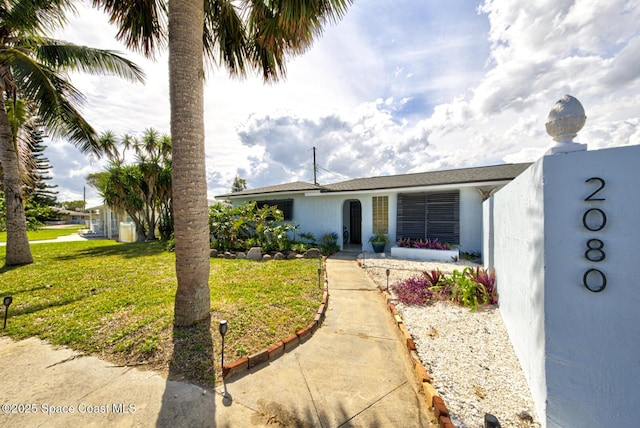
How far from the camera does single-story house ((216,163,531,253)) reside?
9312mm

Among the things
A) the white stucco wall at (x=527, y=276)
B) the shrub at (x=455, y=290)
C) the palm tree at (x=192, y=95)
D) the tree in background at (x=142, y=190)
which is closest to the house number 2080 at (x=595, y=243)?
the white stucco wall at (x=527, y=276)

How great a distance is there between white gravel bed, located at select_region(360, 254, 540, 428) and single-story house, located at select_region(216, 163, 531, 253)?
17.6ft

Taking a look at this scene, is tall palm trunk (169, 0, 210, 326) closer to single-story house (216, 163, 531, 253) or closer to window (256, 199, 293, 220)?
single-story house (216, 163, 531, 253)

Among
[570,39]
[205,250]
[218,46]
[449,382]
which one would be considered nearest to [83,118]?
[218,46]

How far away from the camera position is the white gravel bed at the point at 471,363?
7.97 ft

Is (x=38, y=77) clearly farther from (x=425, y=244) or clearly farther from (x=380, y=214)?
(x=425, y=244)

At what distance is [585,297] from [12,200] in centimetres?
1506

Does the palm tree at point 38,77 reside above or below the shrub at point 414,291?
above

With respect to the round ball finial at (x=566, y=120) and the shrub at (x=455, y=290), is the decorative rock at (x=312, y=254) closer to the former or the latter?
the shrub at (x=455, y=290)

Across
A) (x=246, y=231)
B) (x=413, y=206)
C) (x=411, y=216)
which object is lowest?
(x=246, y=231)

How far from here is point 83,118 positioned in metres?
9.11

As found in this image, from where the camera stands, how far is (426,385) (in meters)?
2.72

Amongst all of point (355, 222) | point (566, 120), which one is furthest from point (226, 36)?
point (355, 222)

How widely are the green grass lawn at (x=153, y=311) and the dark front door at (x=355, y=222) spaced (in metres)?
6.54
